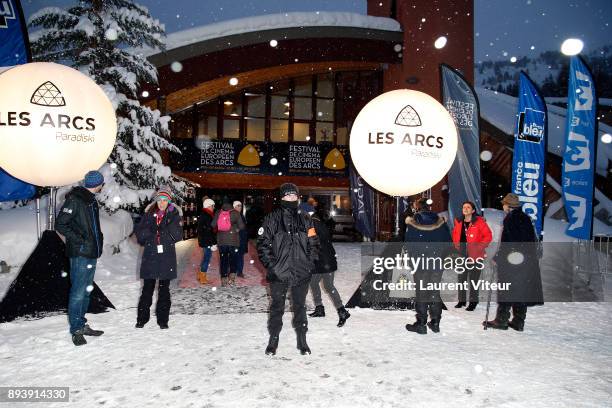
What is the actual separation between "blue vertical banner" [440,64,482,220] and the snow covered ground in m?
5.11

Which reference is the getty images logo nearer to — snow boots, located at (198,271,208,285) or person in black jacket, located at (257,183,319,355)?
snow boots, located at (198,271,208,285)

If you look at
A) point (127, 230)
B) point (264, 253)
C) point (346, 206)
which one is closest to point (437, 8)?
point (346, 206)

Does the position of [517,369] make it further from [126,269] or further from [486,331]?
[126,269]

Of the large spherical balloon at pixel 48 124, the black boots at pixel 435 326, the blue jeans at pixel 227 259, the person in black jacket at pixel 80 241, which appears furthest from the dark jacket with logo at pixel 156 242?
the black boots at pixel 435 326

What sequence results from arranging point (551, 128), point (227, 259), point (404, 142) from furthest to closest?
point (551, 128) < point (227, 259) < point (404, 142)

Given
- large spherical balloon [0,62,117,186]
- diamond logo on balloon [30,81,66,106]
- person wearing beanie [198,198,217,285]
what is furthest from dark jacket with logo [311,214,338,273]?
diamond logo on balloon [30,81,66,106]

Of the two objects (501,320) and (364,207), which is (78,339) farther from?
(364,207)

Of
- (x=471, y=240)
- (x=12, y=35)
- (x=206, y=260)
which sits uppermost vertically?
(x=12, y=35)

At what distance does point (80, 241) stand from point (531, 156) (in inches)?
361

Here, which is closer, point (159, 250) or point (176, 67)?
→ point (159, 250)

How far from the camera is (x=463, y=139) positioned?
10.4 metres

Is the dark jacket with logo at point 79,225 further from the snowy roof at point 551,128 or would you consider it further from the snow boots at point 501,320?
the snowy roof at point 551,128

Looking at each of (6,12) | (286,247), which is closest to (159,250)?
(286,247)

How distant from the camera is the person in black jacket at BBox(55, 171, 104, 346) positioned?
436 cm
